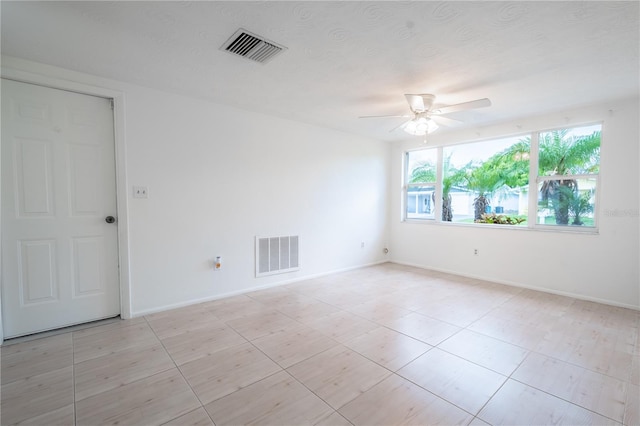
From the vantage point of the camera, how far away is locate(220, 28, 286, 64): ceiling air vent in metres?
2.13

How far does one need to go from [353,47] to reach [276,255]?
287cm

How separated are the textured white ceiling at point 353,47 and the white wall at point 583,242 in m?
0.47

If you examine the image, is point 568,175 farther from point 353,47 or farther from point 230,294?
point 230,294

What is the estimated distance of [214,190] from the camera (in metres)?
3.59

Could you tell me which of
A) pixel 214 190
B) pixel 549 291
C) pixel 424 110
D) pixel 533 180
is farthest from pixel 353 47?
pixel 549 291

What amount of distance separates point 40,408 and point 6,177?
1.96 metres

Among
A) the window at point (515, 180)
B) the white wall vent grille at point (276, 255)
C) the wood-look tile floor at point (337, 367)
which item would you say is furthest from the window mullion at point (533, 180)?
the white wall vent grille at point (276, 255)

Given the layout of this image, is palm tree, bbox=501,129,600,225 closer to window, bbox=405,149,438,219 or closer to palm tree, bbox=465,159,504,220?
palm tree, bbox=465,159,504,220

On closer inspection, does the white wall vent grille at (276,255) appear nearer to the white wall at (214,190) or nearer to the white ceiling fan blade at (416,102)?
the white wall at (214,190)

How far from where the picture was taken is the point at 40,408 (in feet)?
5.71

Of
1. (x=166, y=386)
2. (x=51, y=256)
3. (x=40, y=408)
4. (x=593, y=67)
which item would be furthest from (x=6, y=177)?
(x=593, y=67)

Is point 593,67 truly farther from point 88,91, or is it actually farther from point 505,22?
point 88,91

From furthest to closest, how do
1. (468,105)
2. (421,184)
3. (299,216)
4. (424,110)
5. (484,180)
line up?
(421,184), (484,180), (299,216), (424,110), (468,105)

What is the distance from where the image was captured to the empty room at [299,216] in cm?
186
